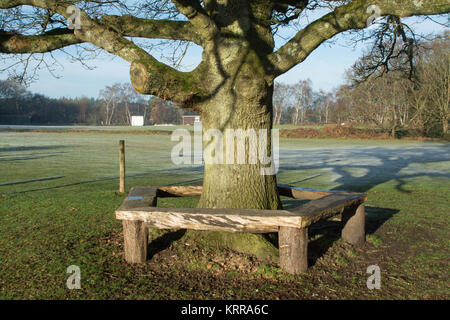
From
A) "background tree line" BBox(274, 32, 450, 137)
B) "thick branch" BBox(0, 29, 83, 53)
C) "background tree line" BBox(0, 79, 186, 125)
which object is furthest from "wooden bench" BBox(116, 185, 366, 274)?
"background tree line" BBox(0, 79, 186, 125)

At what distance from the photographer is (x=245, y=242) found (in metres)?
5.17

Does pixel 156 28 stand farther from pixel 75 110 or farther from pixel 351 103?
pixel 75 110

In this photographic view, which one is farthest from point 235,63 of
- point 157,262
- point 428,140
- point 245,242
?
point 428,140

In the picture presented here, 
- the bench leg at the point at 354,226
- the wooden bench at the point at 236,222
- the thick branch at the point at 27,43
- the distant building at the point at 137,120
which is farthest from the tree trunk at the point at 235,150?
the distant building at the point at 137,120

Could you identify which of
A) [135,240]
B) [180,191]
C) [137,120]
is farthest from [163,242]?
[137,120]

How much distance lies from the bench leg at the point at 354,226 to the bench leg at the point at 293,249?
159 cm

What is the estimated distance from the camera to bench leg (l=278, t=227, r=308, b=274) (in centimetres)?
444

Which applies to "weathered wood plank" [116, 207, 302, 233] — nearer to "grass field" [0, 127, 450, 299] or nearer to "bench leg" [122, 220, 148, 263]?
"bench leg" [122, 220, 148, 263]

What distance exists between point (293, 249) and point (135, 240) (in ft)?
6.39

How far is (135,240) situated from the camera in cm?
479

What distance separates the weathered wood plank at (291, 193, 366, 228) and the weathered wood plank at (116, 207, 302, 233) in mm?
192

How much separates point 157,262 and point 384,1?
14.6 ft

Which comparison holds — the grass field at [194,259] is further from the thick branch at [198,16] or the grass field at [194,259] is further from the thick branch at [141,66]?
the thick branch at [198,16]

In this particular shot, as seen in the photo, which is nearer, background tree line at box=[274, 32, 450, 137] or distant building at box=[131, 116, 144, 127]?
background tree line at box=[274, 32, 450, 137]
